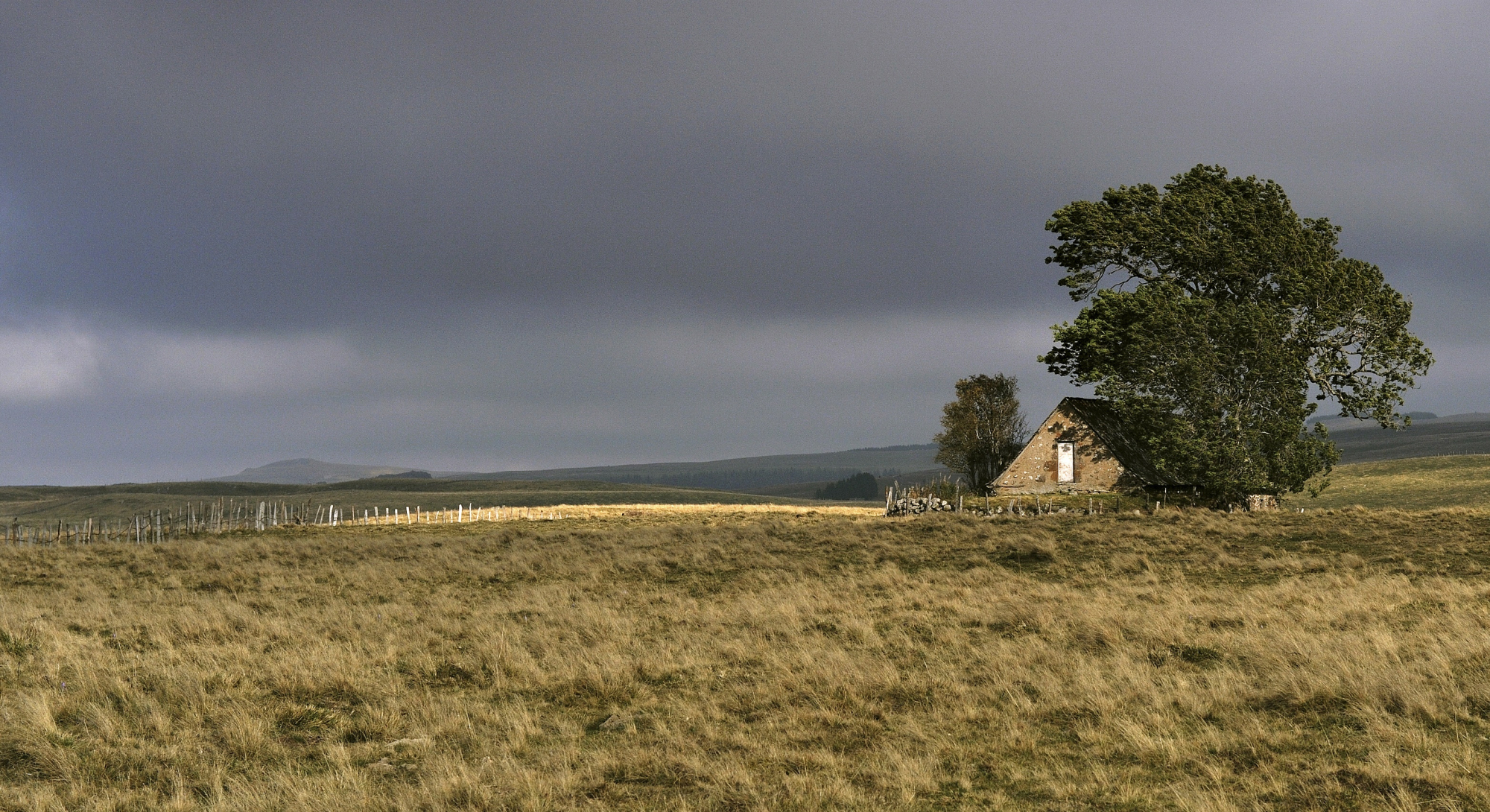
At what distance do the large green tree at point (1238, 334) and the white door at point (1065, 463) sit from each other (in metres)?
7.02

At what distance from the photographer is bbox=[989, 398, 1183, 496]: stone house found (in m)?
51.1

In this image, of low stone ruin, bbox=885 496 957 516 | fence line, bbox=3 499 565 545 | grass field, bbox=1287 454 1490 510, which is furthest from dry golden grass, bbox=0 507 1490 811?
grass field, bbox=1287 454 1490 510

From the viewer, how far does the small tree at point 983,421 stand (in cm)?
6856

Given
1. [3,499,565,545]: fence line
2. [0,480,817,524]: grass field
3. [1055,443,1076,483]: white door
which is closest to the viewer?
[1055,443,1076,483]: white door

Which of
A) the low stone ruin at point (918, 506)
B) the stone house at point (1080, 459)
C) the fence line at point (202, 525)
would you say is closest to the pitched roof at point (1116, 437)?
the stone house at point (1080, 459)

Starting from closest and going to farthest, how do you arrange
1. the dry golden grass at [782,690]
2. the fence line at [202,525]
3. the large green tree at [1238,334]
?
the dry golden grass at [782,690] → the large green tree at [1238,334] → the fence line at [202,525]

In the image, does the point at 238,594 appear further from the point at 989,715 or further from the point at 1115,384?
the point at 1115,384

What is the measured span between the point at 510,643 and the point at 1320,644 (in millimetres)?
12597

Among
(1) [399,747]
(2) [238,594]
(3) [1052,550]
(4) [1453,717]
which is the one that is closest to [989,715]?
(4) [1453,717]

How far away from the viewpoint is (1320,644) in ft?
46.8

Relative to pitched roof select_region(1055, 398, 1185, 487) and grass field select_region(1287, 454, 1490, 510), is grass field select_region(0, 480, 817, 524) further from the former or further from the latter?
pitched roof select_region(1055, 398, 1185, 487)

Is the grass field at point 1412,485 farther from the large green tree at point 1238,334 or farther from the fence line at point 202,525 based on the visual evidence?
the fence line at point 202,525

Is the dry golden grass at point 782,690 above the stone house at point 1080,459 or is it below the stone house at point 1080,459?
below

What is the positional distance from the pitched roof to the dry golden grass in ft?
78.6
